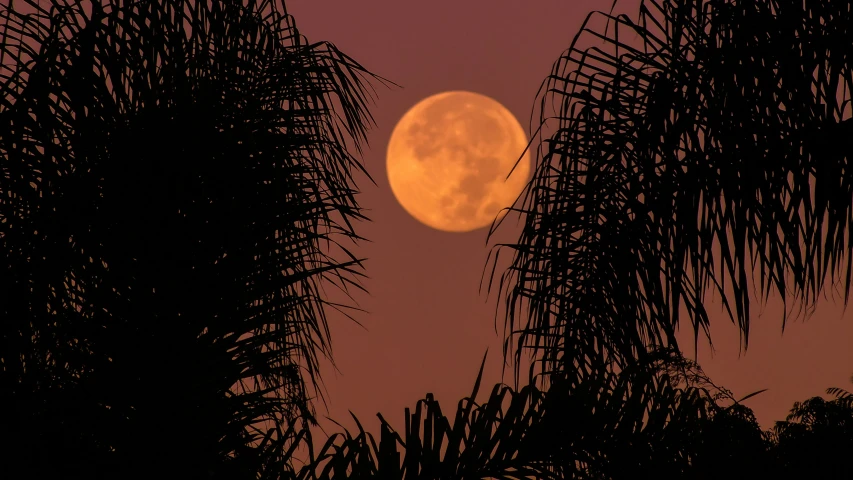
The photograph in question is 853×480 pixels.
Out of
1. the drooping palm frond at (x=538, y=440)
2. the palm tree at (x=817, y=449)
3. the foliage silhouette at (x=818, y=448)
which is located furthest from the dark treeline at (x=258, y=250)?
the palm tree at (x=817, y=449)

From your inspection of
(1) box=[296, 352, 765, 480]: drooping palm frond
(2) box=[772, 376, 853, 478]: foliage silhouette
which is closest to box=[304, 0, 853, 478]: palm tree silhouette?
(1) box=[296, 352, 765, 480]: drooping palm frond

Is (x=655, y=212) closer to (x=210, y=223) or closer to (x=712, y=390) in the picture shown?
(x=210, y=223)

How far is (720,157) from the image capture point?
1.76 metres

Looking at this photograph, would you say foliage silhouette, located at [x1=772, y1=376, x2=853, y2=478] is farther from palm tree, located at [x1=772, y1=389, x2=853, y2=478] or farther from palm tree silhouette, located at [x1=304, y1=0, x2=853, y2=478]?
palm tree silhouette, located at [x1=304, y1=0, x2=853, y2=478]

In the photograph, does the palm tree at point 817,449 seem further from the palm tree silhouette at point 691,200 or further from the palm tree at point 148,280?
the palm tree at point 148,280

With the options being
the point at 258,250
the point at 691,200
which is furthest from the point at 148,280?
the point at 691,200

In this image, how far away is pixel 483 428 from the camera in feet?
4.43

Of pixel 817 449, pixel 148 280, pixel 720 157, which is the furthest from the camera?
pixel 817 449

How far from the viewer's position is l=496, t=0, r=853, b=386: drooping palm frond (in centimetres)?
161

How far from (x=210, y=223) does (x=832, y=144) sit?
1228 millimetres

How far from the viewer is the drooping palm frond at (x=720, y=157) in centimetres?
161

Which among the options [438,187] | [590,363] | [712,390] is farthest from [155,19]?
[438,187]

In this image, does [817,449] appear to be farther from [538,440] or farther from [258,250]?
[258,250]

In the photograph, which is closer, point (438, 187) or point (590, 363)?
point (590, 363)
